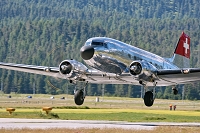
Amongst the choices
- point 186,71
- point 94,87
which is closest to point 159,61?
point 186,71

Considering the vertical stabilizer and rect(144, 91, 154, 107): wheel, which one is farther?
the vertical stabilizer

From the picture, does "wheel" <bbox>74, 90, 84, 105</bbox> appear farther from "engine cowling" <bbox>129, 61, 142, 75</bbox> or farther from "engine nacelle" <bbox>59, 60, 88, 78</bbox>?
"engine cowling" <bbox>129, 61, 142, 75</bbox>

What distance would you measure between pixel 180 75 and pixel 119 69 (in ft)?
15.7

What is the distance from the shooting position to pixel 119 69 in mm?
46625

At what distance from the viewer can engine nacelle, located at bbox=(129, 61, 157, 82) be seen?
46.2 metres

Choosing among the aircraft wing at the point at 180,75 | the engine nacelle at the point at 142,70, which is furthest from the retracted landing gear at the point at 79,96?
the aircraft wing at the point at 180,75

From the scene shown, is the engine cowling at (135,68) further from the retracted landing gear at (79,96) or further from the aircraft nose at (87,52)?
the retracted landing gear at (79,96)

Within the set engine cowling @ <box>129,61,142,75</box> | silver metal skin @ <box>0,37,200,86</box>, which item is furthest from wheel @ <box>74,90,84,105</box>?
engine cowling @ <box>129,61,142,75</box>

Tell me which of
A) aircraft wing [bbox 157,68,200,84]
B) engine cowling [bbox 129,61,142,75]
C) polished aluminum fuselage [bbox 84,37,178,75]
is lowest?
aircraft wing [bbox 157,68,200,84]

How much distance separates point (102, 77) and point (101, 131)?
22.4 ft

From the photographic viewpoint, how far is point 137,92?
560 ft

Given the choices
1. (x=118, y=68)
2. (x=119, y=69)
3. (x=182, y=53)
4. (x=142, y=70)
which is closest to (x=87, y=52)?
(x=118, y=68)

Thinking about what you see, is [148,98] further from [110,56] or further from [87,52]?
[87,52]

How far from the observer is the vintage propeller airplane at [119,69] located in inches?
1813
